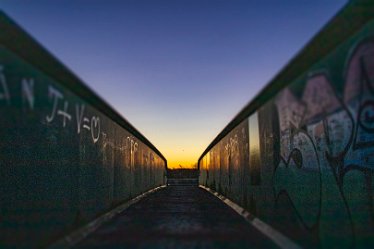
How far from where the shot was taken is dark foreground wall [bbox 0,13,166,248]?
7.58m

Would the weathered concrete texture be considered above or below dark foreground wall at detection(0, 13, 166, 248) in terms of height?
below

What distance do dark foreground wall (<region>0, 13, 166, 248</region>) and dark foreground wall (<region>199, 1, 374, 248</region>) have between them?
6087mm

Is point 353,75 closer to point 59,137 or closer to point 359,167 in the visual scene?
point 359,167

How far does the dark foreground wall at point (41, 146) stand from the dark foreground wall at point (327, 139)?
609cm

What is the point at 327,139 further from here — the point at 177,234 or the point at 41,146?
the point at 41,146

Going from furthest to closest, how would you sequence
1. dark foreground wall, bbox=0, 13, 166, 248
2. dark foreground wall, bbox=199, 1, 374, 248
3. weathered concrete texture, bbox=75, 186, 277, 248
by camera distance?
weathered concrete texture, bbox=75, 186, 277, 248, dark foreground wall, bbox=0, 13, 166, 248, dark foreground wall, bbox=199, 1, 374, 248

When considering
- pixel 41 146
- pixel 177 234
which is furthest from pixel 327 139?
pixel 41 146

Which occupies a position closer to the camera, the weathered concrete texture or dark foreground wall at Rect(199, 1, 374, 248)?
dark foreground wall at Rect(199, 1, 374, 248)

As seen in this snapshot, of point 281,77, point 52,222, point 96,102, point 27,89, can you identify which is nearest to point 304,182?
point 281,77

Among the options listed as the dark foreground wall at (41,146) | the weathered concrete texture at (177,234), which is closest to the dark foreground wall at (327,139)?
Answer: the weathered concrete texture at (177,234)

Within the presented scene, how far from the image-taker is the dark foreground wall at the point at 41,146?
299 inches

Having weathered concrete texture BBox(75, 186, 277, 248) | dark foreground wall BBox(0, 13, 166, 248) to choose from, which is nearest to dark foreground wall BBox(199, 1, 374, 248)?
weathered concrete texture BBox(75, 186, 277, 248)

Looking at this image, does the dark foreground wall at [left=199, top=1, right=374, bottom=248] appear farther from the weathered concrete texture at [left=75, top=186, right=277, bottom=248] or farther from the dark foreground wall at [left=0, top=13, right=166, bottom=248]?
the dark foreground wall at [left=0, top=13, right=166, bottom=248]

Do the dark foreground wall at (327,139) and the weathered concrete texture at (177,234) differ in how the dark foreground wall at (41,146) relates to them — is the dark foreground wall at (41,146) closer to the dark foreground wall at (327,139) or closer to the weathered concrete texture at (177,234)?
the weathered concrete texture at (177,234)
